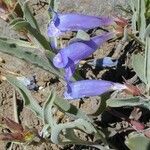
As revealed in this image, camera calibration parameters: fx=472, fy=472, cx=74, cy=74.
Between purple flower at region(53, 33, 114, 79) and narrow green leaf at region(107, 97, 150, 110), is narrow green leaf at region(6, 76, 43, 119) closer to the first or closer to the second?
purple flower at region(53, 33, 114, 79)

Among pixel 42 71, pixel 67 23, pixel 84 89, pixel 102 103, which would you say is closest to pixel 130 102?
pixel 84 89

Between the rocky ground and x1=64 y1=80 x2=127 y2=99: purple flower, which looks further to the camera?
the rocky ground

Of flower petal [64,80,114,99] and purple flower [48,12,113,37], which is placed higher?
purple flower [48,12,113,37]

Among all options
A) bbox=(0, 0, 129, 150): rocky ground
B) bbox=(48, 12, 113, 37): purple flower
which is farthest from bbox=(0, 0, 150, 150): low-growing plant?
bbox=(0, 0, 129, 150): rocky ground

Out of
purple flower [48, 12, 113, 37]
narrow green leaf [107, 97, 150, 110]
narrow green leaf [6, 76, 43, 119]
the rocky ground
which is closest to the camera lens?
narrow green leaf [107, 97, 150, 110]

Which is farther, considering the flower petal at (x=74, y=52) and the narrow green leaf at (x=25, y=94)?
the narrow green leaf at (x=25, y=94)

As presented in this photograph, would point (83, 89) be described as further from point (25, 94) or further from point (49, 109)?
point (25, 94)

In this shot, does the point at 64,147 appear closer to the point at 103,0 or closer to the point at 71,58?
the point at 71,58

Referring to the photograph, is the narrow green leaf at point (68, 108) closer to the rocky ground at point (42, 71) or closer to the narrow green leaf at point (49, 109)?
the narrow green leaf at point (49, 109)

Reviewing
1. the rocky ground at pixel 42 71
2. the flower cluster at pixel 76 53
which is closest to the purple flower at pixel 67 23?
the flower cluster at pixel 76 53
